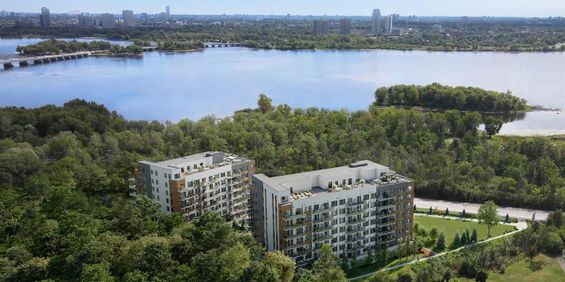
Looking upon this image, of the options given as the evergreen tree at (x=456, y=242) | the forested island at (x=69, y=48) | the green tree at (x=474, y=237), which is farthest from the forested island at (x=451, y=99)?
the forested island at (x=69, y=48)

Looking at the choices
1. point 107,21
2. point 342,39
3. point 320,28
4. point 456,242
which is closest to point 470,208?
point 456,242

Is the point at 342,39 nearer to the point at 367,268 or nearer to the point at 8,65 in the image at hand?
the point at 8,65

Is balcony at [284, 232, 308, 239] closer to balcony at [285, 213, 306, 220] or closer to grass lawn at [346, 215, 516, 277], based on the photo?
balcony at [285, 213, 306, 220]

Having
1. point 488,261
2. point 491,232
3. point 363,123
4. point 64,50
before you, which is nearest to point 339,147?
point 363,123

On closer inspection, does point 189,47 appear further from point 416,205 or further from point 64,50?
point 416,205

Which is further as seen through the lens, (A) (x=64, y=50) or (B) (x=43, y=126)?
(A) (x=64, y=50)

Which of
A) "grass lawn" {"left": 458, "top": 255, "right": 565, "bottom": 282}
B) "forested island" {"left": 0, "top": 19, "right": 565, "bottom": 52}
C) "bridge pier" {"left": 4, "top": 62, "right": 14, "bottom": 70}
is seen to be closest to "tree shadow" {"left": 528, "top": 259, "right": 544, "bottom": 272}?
"grass lawn" {"left": 458, "top": 255, "right": 565, "bottom": 282}
